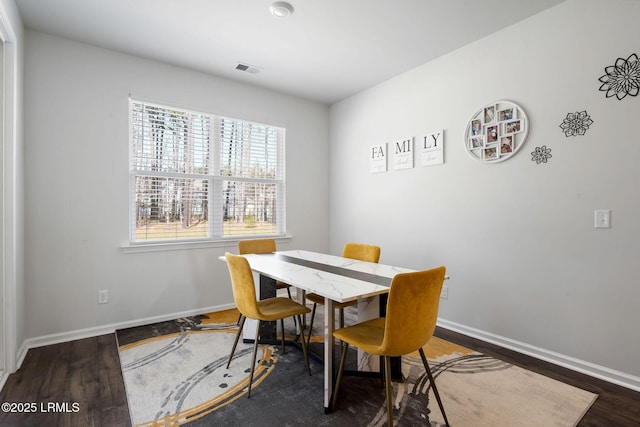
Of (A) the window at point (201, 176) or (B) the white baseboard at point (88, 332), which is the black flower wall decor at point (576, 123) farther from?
(B) the white baseboard at point (88, 332)

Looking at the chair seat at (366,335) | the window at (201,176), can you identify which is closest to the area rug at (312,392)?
the chair seat at (366,335)

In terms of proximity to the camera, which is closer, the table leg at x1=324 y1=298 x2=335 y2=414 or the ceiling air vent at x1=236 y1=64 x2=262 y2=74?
the table leg at x1=324 y1=298 x2=335 y2=414

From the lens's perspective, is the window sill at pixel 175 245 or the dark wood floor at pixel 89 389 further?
the window sill at pixel 175 245

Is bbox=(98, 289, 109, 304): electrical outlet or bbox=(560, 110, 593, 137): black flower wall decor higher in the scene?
bbox=(560, 110, 593, 137): black flower wall decor

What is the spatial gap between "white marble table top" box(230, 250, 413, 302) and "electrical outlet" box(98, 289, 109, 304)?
142cm

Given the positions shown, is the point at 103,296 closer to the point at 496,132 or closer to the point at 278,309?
the point at 278,309

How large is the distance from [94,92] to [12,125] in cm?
89

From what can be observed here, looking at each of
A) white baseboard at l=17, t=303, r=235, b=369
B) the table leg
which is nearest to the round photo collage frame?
the table leg

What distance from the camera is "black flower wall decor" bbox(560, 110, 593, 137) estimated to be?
89.9 inches

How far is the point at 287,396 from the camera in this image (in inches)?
77.6

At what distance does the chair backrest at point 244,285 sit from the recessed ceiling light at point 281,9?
184 cm

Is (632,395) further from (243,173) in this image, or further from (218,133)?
(218,133)

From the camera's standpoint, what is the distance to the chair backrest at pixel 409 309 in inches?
58.2

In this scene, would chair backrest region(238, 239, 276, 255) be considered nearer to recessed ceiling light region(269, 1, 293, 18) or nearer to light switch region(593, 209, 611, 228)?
recessed ceiling light region(269, 1, 293, 18)
